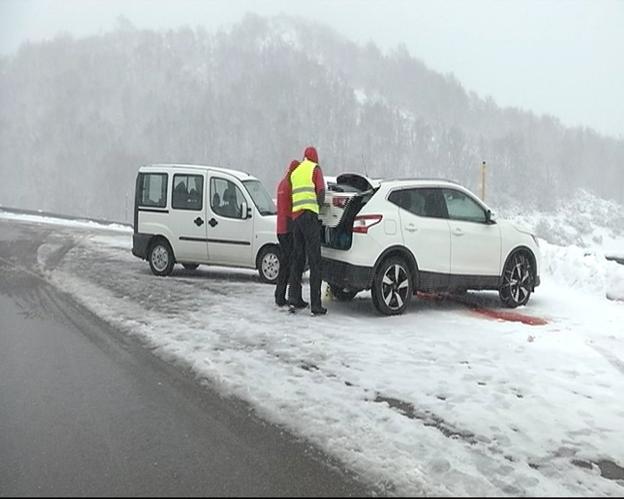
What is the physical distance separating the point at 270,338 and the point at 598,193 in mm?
68950

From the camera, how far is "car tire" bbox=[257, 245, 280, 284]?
11.4 meters

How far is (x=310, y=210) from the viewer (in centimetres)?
818

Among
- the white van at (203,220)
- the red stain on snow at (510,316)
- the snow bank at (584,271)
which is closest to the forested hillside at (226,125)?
the snow bank at (584,271)

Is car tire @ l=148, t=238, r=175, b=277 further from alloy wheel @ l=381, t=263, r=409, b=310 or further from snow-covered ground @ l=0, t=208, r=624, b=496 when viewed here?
alloy wheel @ l=381, t=263, r=409, b=310

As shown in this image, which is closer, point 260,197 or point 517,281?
point 517,281

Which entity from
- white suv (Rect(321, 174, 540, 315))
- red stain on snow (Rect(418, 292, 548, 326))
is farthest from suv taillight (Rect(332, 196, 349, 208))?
red stain on snow (Rect(418, 292, 548, 326))

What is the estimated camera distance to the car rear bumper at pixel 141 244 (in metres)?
12.1

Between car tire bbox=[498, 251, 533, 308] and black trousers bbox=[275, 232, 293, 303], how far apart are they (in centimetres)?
316

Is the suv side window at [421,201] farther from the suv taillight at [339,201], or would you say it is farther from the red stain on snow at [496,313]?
the red stain on snow at [496,313]

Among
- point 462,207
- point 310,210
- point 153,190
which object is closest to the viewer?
point 310,210

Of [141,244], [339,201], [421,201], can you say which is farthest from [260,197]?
[421,201]

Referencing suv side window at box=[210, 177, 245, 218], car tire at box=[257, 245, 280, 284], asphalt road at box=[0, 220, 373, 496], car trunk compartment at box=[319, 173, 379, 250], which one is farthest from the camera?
suv side window at box=[210, 177, 245, 218]

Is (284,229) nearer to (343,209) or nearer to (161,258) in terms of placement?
(343,209)

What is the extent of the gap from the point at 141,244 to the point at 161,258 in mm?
523
